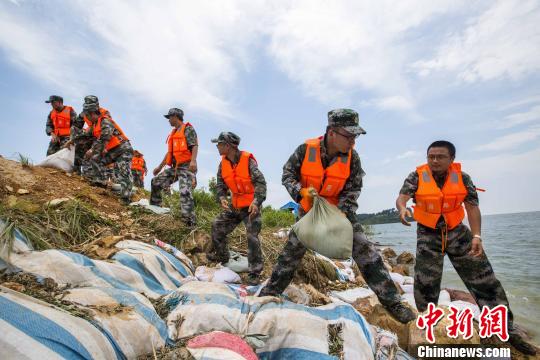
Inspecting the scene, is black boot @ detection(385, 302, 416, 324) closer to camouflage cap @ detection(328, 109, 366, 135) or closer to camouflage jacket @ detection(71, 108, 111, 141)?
camouflage cap @ detection(328, 109, 366, 135)

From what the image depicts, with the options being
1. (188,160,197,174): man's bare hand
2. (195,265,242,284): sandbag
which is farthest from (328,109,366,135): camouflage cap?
(188,160,197,174): man's bare hand

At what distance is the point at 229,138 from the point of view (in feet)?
14.0

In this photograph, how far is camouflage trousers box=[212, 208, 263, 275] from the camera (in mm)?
4258

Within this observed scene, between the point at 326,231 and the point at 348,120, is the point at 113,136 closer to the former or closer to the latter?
the point at 348,120

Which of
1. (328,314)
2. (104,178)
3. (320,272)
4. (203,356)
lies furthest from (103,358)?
(104,178)

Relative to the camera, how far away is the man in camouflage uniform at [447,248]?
3.03 meters

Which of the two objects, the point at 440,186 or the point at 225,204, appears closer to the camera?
the point at 440,186

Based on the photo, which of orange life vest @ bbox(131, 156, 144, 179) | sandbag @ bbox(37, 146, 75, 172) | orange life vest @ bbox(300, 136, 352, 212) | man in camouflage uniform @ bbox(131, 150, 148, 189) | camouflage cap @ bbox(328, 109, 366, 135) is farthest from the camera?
orange life vest @ bbox(131, 156, 144, 179)

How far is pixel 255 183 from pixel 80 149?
418cm

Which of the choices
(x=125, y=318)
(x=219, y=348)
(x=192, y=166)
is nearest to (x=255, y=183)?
(x=192, y=166)

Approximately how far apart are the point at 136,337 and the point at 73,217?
2.62 meters

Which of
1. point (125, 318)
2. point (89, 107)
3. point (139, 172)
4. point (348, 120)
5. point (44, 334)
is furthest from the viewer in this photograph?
point (139, 172)

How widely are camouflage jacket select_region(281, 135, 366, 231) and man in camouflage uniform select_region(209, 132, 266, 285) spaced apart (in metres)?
1.08

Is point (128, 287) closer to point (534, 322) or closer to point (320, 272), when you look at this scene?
point (320, 272)
